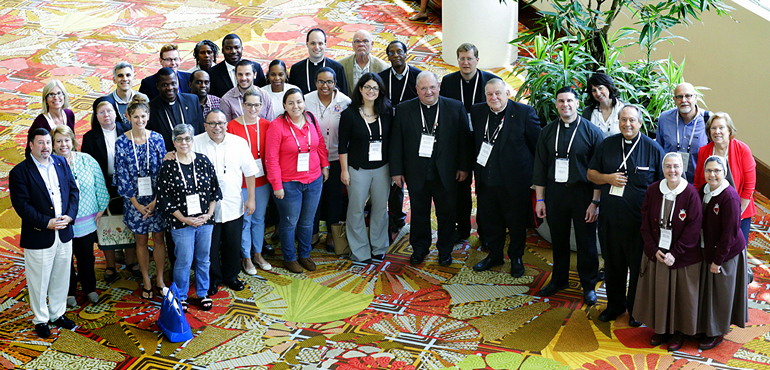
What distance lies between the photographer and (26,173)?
14.5 feet

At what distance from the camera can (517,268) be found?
5.42 metres

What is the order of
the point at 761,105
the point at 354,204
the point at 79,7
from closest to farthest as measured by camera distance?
the point at 354,204 < the point at 761,105 < the point at 79,7

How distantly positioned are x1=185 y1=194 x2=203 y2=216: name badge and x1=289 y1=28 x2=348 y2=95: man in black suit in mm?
1687

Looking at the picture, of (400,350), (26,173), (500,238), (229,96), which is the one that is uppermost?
(229,96)

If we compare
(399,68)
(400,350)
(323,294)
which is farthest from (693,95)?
(323,294)

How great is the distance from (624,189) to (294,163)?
2.29m

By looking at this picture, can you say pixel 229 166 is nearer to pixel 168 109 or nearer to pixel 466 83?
pixel 168 109

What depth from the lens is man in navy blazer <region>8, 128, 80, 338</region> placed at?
4.43m

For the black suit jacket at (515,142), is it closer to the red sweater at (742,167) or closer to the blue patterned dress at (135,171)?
the red sweater at (742,167)

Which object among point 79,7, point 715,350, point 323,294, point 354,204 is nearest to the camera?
point 715,350

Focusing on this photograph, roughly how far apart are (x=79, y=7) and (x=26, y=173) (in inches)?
348

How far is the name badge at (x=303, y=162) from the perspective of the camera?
5.12 metres

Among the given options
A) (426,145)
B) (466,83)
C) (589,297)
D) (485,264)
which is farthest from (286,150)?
(589,297)

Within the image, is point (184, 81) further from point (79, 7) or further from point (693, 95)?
point (79, 7)
